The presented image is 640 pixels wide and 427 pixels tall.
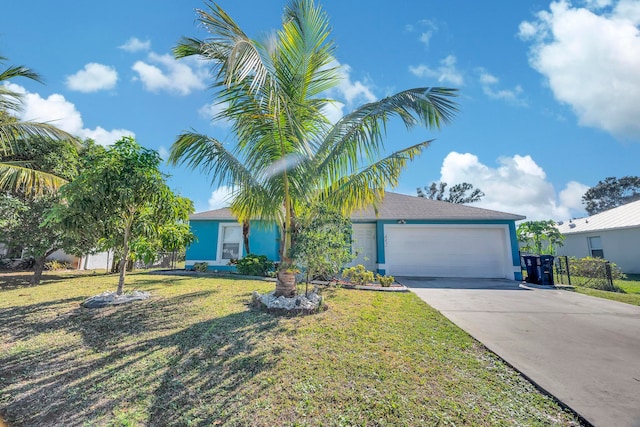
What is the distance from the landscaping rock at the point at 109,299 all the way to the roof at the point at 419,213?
628cm

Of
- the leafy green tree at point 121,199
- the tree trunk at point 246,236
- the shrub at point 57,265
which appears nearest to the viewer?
the leafy green tree at point 121,199

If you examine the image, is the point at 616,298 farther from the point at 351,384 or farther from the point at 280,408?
the point at 280,408

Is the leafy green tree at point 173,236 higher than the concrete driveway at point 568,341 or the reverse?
higher

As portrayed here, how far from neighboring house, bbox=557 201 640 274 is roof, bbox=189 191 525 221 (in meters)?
9.96

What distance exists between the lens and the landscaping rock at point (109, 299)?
20.0ft

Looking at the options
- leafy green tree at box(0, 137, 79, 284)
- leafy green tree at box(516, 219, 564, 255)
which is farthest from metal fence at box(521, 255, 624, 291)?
leafy green tree at box(0, 137, 79, 284)

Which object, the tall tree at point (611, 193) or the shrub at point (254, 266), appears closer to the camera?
the shrub at point (254, 266)

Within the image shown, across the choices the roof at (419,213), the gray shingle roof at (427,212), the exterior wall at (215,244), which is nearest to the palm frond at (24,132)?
the roof at (419,213)

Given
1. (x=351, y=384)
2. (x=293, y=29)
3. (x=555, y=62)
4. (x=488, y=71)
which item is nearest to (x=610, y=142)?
(x=555, y=62)

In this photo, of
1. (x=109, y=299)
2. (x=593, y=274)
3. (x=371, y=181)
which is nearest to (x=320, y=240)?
(x=371, y=181)

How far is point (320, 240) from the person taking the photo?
5.72 meters

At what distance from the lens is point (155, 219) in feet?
22.2

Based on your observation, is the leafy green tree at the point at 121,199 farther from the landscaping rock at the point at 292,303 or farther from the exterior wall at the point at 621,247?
the exterior wall at the point at 621,247

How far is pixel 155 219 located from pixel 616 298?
13.2 metres
